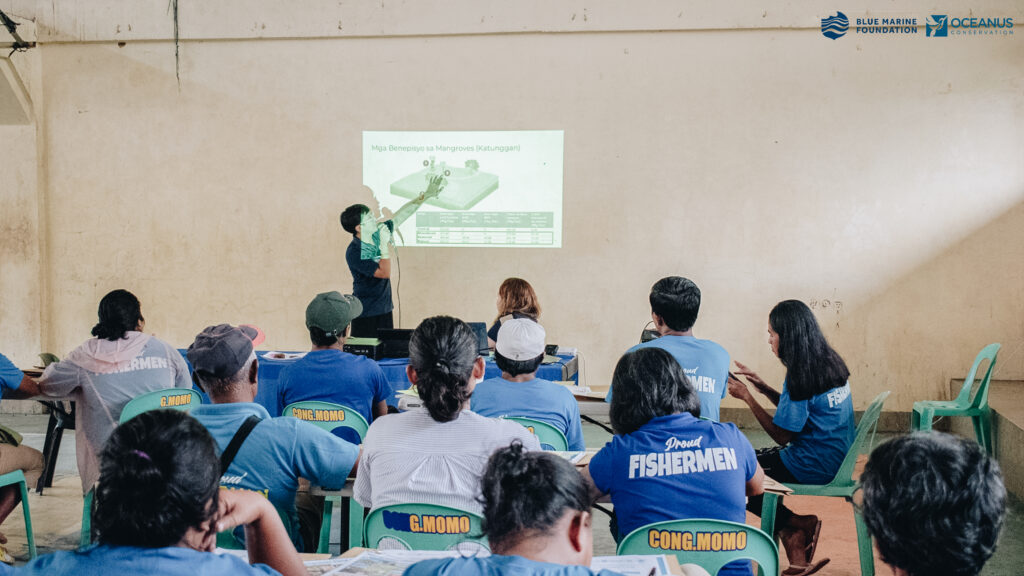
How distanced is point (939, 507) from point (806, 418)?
209 cm

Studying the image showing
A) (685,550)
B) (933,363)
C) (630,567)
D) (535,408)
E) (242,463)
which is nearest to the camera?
(630,567)

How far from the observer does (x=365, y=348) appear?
446cm

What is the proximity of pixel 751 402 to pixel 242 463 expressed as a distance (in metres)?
2.13

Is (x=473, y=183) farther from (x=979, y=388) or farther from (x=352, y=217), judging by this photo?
(x=979, y=388)

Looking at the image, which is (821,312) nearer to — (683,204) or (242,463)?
(683,204)

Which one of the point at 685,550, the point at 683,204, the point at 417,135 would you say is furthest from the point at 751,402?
the point at 417,135

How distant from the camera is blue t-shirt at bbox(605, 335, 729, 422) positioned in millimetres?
3166

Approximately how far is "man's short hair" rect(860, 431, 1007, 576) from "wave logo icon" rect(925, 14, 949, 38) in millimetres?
5468

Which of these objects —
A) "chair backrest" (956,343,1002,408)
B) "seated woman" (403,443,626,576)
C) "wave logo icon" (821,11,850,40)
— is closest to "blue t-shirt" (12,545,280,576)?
"seated woman" (403,443,626,576)

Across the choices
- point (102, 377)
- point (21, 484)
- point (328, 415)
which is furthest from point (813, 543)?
point (21, 484)

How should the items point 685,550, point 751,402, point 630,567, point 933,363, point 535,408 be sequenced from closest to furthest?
point 630,567 < point 685,550 < point 535,408 < point 751,402 < point 933,363

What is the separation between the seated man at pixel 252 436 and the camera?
206 cm

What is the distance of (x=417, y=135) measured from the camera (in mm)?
6215

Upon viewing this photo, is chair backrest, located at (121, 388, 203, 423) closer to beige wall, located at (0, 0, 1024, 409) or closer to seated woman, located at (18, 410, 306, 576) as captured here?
seated woman, located at (18, 410, 306, 576)
